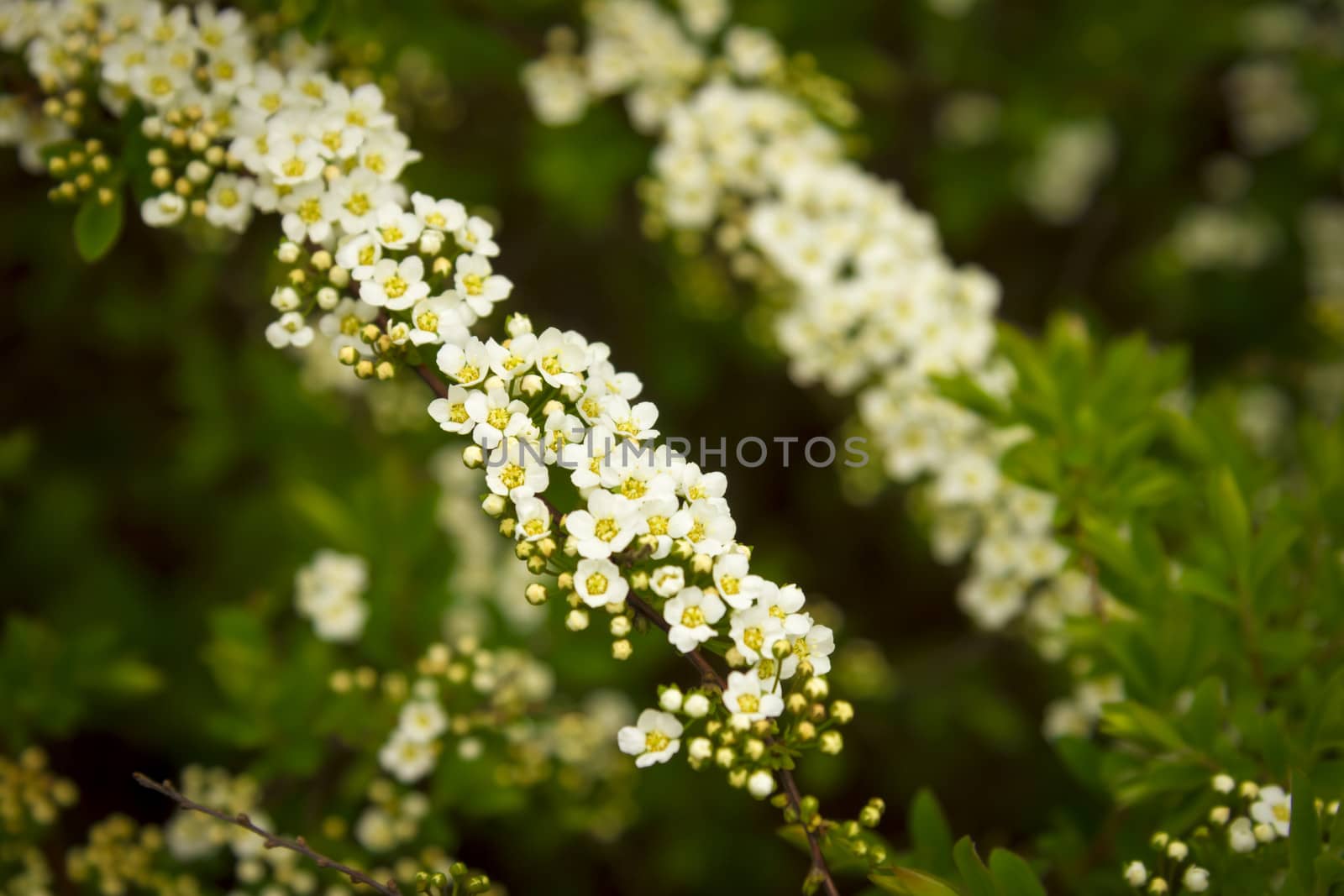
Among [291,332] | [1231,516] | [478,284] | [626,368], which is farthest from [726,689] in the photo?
[626,368]

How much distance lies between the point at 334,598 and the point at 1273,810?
108 inches

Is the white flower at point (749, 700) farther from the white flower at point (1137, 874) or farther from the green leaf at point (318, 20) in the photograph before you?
the green leaf at point (318, 20)

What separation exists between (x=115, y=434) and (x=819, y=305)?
3967mm

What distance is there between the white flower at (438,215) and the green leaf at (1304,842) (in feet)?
7.13

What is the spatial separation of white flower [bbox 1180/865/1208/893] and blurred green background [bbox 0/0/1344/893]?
6.28ft

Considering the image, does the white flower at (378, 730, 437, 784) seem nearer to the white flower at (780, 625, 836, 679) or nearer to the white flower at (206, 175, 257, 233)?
the white flower at (780, 625, 836, 679)

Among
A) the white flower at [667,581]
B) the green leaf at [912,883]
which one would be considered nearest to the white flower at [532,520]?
the white flower at [667,581]

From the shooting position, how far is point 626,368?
5.35 m

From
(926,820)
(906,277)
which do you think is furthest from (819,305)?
(926,820)

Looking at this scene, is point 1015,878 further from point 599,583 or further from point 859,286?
point 859,286

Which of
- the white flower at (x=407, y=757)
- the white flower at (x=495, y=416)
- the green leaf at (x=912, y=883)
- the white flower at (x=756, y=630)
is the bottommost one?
the green leaf at (x=912, y=883)

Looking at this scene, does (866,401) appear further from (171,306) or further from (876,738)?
(171,306)

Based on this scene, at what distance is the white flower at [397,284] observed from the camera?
2094 mm

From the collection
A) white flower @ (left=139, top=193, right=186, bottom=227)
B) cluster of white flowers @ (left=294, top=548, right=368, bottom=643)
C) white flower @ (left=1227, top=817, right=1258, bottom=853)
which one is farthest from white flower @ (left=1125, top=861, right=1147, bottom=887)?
white flower @ (left=139, top=193, right=186, bottom=227)
